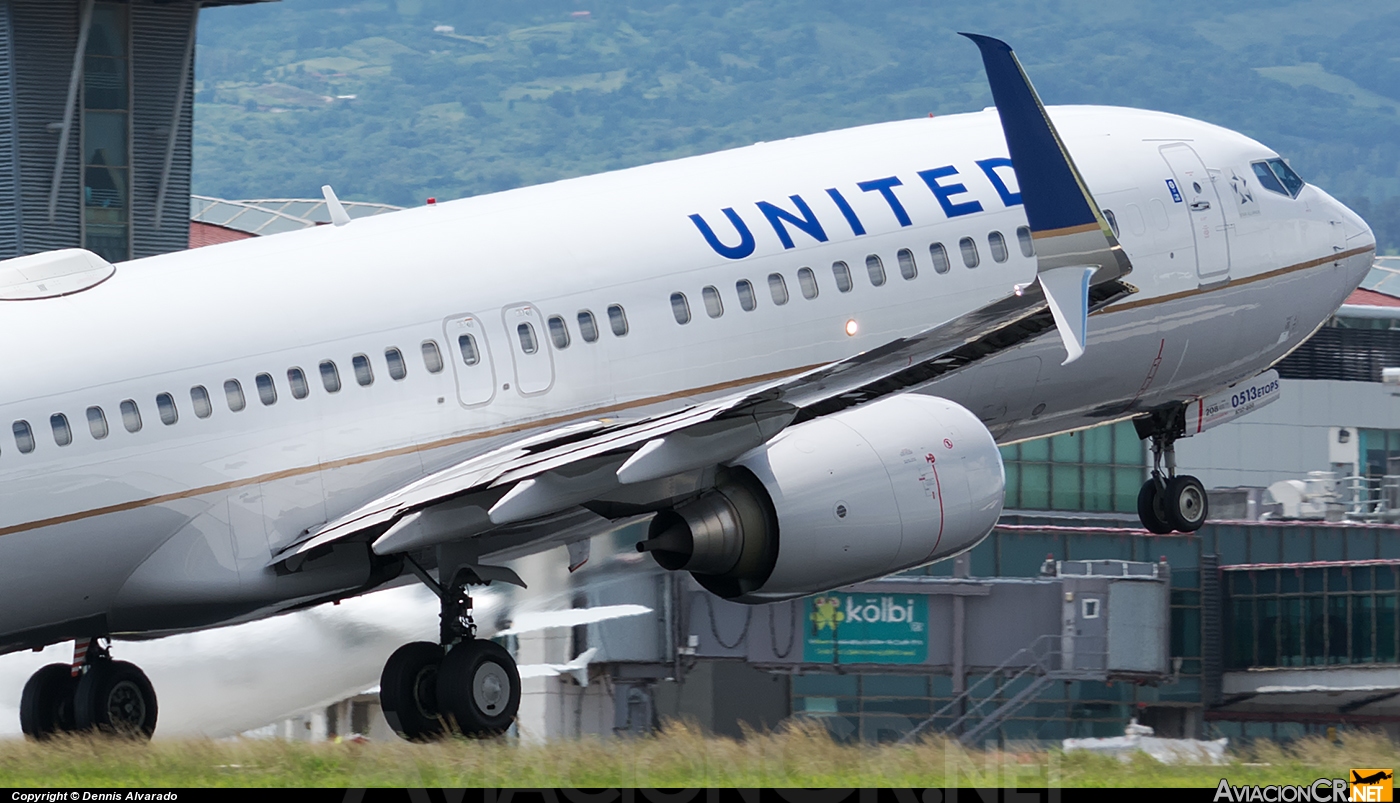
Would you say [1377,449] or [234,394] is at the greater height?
[1377,449]

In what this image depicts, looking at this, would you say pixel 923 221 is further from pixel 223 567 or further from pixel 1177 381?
pixel 223 567

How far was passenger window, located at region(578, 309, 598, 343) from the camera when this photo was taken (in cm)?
2067

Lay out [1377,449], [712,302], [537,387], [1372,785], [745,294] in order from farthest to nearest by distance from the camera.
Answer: [1377,449] < [745,294] < [712,302] < [537,387] < [1372,785]

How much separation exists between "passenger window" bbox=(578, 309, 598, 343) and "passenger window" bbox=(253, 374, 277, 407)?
10.6 feet

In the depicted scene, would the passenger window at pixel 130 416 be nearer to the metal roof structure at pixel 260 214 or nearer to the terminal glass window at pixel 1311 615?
the metal roof structure at pixel 260 214

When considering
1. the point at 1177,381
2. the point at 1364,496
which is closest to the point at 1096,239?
the point at 1177,381

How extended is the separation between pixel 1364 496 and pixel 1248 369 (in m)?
48.7

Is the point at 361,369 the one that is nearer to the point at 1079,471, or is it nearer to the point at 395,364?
the point at 395,364

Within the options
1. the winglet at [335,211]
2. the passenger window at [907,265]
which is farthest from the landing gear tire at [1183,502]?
the winglet at [335,211]

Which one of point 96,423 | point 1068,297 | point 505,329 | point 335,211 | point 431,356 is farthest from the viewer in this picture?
point 335,211

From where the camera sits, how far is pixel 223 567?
768 inches

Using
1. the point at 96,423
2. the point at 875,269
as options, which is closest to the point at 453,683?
the point at 96,423

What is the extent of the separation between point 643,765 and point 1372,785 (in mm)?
Result: 5709

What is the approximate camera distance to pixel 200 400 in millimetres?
19125
